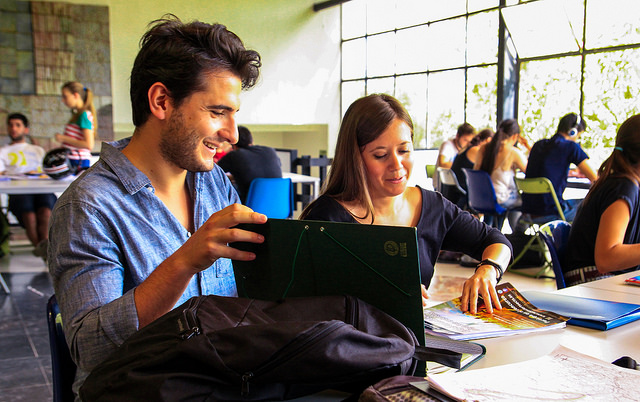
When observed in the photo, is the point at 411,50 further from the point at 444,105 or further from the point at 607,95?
the point at 607,95

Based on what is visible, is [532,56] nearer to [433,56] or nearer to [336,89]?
[433,56]

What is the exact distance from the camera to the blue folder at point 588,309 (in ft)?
4.32

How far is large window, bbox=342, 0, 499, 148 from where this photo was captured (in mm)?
8234

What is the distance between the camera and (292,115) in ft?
36.6

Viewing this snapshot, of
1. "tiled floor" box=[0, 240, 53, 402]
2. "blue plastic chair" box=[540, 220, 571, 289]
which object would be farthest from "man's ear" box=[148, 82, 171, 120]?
"tiled floor" box=[0, 240, 53, 402]

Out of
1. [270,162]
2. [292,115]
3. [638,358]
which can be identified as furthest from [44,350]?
[292,115]

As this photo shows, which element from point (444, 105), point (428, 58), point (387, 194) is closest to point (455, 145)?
point (444, 105)

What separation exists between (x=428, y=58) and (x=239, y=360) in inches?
361

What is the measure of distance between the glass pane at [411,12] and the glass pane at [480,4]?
3.15 ft

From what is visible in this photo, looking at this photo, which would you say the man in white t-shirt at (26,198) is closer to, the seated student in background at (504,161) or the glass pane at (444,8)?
the seated student in background at (504,161)

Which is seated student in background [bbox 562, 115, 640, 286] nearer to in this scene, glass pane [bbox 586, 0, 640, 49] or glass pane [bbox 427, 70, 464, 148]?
glass pane [bbox 586, 0, 640, 49]

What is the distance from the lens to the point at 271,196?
491cm

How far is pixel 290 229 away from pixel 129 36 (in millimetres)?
9515

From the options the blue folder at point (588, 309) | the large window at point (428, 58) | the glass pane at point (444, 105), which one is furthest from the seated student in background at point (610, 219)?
the glass pane at point (444, 105)
